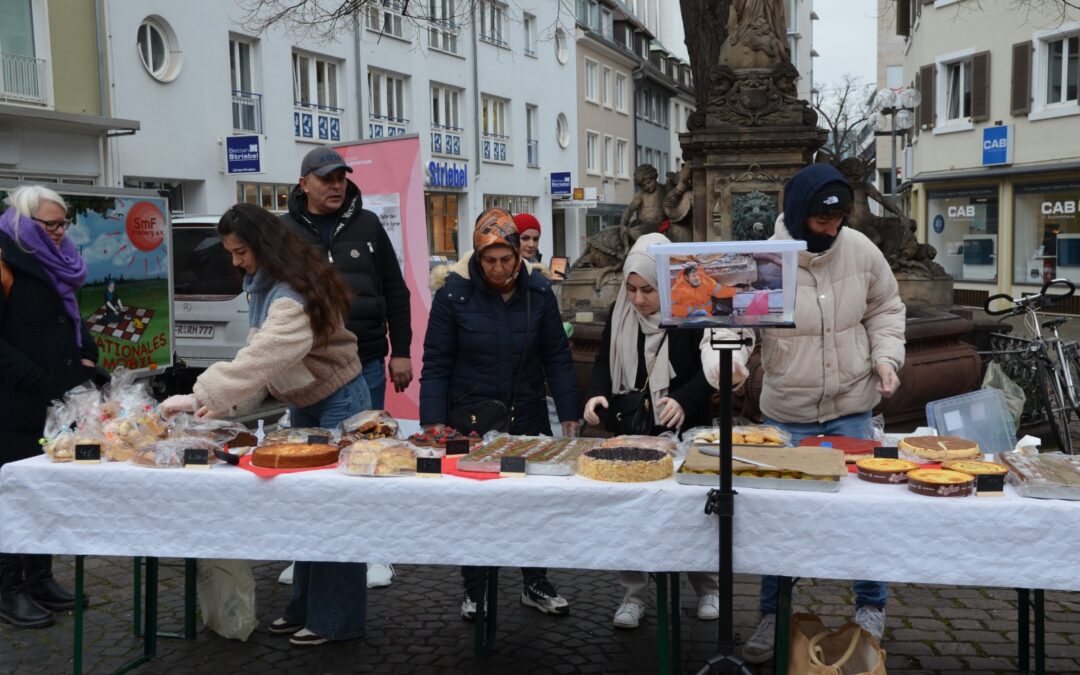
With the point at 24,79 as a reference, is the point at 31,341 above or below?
below

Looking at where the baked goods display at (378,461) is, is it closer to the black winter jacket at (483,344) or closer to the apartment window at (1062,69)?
the black winter jacket at (483,344)

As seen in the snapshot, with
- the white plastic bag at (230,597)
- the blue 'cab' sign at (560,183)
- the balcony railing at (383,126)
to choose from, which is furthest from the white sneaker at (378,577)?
the blue 'cab' sign at (560,183)

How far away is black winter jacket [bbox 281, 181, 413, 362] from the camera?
17.3 ft

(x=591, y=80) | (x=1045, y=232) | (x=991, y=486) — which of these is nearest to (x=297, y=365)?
(x=991, y=486)

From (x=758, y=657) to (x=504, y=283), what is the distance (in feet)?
5.88

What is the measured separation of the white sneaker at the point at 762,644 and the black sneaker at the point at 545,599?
96cm

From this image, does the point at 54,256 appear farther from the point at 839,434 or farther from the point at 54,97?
the point at 54,97

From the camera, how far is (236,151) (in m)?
20.8

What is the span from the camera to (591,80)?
152 feet

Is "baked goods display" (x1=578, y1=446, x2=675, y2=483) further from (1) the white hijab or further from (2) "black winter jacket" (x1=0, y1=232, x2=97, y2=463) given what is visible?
(2) "black winter jacket" (x1=0, y1=232, x2=97, y2=463)

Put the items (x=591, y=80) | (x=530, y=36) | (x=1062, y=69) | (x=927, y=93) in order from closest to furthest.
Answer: (x=1062, y=69) → (x=927, y=93) → (x=530, y=36) → (x=591, y=80)

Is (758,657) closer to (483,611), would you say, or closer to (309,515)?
(483,611)

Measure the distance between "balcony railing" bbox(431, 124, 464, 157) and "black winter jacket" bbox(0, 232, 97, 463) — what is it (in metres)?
28.1

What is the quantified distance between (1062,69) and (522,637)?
24450 mm
